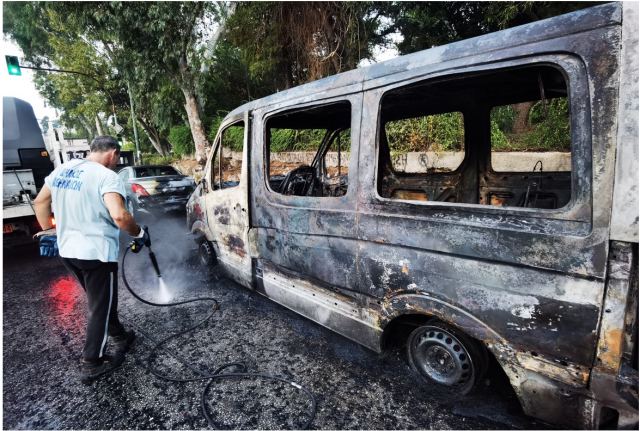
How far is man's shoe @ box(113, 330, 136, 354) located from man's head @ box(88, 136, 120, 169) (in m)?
1.56

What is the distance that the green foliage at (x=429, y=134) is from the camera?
24.4ft

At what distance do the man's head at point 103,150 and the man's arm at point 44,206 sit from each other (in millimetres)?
467

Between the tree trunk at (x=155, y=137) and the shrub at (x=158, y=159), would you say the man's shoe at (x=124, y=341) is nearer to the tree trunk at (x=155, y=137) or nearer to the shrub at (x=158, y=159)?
the shrub at (x=158, y=159)

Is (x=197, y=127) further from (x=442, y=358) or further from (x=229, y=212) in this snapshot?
Answer: (x=442, y=358)

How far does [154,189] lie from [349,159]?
6.77 m

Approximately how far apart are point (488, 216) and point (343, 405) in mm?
1533

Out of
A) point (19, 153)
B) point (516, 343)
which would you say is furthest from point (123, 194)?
point (19, 153)

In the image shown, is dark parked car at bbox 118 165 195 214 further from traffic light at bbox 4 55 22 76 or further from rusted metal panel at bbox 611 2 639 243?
rusted metal panel at bbox 611 2 639 243

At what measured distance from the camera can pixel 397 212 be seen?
2033 mm

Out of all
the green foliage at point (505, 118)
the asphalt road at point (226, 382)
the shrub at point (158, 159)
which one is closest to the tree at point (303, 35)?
the green foliage at point (505, 118)

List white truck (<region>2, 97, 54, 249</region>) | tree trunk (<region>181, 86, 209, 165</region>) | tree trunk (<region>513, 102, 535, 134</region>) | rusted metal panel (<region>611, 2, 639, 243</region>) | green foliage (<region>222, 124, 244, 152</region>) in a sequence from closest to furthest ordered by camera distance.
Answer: rusted metal panel (<region>611, 2, 639, 243</region>) < white truck (<region>2, 97, 54, 249</region>) < tree trunk (<region>513, 102, 535, 134</region>) < green foliage (<region>222, 124, 244, 152</region>) < tree trunk (<region>181, 86, 209, 165</region>)

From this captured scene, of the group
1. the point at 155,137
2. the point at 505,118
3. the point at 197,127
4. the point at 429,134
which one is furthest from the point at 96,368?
the point at 155,137

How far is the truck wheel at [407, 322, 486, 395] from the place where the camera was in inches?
78.7

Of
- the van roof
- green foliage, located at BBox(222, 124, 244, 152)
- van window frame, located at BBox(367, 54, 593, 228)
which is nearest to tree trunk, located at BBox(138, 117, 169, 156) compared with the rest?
green foliage, located at BBox(222, 124, 244, 152)
